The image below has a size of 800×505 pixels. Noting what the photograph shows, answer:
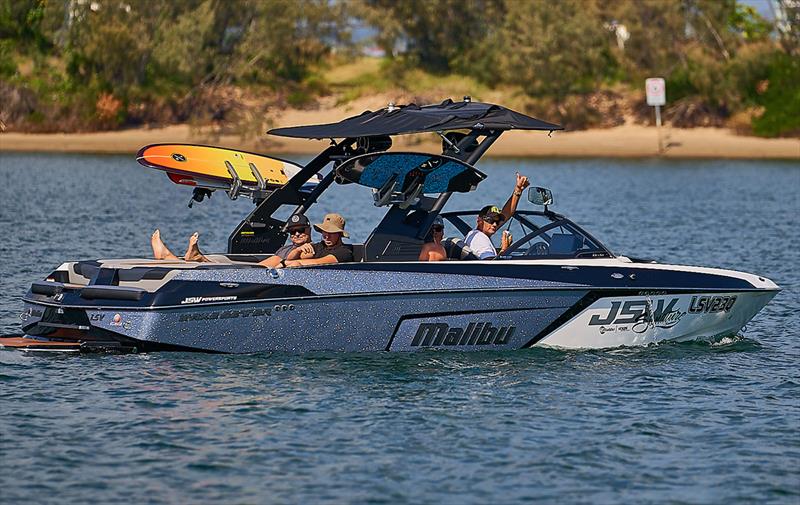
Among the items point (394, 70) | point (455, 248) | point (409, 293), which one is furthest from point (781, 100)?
point (409, 293)

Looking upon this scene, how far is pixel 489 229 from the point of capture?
1591 cm

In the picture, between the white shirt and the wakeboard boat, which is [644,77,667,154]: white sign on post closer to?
the wakeboard boat

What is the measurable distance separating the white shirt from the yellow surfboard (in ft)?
10.3

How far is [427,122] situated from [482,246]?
1.53m

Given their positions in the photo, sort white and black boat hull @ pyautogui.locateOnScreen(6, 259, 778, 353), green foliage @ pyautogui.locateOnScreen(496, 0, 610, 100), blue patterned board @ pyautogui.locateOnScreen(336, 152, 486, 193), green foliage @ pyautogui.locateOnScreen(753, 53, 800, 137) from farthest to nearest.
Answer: green foliage @ pyautogui.locateOnScreen(496, 0, 610, 100) < green foliage @ pyautogui.locateOnScreen(753, 53, 800, 137) < blue patterned board @ pyautogui.locateOnScreen(336, 152, 486, 193) < white and black boat hull @ pyautogui.locateOnScreen(6, 259, 778, 353)

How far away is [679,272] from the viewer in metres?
15.6

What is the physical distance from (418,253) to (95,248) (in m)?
12.6

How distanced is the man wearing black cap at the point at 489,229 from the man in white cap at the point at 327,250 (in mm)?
1440

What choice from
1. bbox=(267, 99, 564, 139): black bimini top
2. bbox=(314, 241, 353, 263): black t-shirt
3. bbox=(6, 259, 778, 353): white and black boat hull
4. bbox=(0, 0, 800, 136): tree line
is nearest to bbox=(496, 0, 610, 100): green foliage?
bbox=(0, 0, 800, 136): tree line

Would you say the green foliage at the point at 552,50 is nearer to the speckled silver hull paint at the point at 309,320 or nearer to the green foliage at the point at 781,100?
the green foliage at the point at 781,100

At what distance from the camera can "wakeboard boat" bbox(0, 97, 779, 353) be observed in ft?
48.1

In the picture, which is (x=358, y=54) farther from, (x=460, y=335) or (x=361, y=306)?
(x=361, y=306)

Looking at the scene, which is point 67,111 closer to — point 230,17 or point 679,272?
point 230,17

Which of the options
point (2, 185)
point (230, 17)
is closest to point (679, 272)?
point (2, 185)
